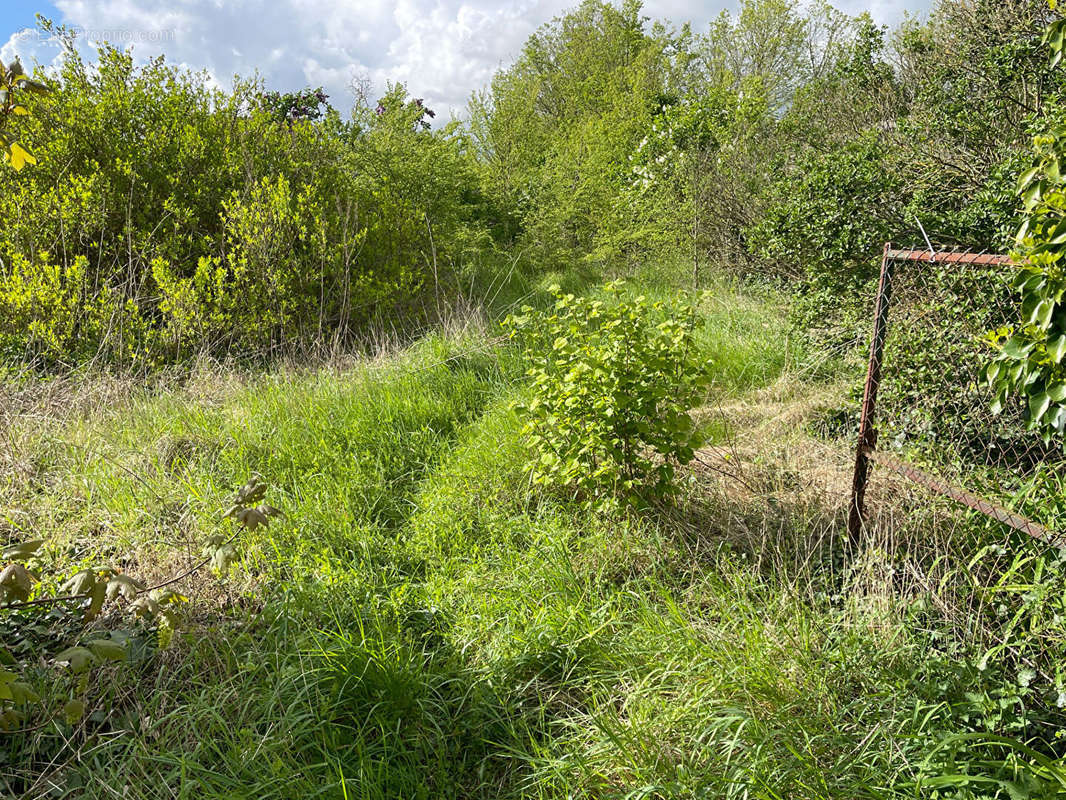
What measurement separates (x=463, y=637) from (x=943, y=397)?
2667 millimetres

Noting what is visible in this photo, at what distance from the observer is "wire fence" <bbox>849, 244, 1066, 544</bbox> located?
274cm

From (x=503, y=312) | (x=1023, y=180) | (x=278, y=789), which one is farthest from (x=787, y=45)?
(x=278, y=789)

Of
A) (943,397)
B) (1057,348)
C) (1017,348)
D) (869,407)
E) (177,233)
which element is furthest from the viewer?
(177,233)

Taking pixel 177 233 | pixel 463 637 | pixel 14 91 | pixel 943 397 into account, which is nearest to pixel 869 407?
pixel 943 397

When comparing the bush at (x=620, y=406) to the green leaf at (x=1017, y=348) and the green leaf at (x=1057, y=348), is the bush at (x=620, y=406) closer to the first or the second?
the green leaf at (x=1017, y=348)

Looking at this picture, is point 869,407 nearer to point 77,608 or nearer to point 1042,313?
point 1042,313

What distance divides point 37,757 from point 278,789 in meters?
0.88

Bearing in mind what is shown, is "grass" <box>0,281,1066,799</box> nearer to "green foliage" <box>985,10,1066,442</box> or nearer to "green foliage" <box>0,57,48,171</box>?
"green foliage" <box>985,10,1066,442</box>

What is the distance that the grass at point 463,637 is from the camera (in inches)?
71.6

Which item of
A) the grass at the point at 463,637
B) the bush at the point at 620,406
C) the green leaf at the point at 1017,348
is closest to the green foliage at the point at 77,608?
the grass at the point at 463,637

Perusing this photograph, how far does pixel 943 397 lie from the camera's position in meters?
3.18

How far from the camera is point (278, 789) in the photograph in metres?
1.73

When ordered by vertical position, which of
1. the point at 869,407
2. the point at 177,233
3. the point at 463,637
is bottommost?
the point at 463,637

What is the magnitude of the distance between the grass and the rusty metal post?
105 millimetres
